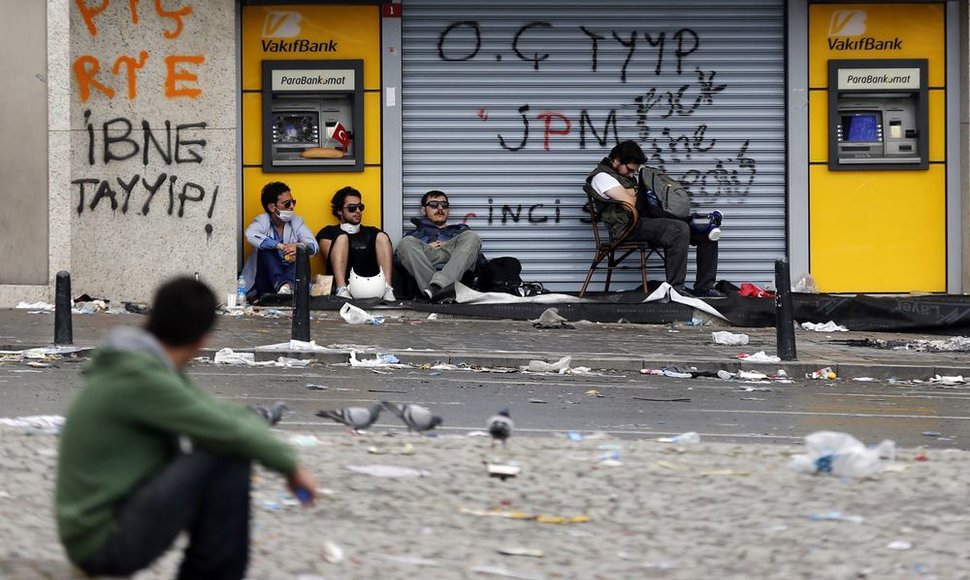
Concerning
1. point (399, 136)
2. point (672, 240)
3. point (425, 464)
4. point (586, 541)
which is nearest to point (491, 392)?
point (425, 464)

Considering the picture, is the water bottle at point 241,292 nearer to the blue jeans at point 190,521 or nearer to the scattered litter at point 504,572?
the scattered litter at point 504,572

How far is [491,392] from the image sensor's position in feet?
34.9

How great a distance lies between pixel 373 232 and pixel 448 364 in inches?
197

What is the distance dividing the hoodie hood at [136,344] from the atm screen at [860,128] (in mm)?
14831

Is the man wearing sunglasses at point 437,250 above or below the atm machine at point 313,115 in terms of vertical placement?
below

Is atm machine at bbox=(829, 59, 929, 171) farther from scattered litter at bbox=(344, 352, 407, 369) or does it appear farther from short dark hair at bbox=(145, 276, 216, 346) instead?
short dark hair at bbox=(145, 276, 216, 346)

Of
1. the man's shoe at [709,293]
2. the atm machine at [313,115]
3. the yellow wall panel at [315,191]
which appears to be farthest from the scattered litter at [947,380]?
the atm machine at [313,115]

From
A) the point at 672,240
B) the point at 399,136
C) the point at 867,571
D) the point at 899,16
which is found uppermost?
the point at 899,16

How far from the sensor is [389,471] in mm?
6770

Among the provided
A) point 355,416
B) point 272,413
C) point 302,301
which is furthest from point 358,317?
point 272,413

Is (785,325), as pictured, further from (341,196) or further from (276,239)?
(276,239)

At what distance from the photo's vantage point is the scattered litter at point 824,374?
40.1ft

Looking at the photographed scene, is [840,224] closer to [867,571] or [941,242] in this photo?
[941,242]

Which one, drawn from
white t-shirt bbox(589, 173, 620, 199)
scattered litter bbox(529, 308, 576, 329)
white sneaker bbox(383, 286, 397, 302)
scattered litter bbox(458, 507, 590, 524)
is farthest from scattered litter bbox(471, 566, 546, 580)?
white t-shirt bbox(589, 173, 620, 199)
